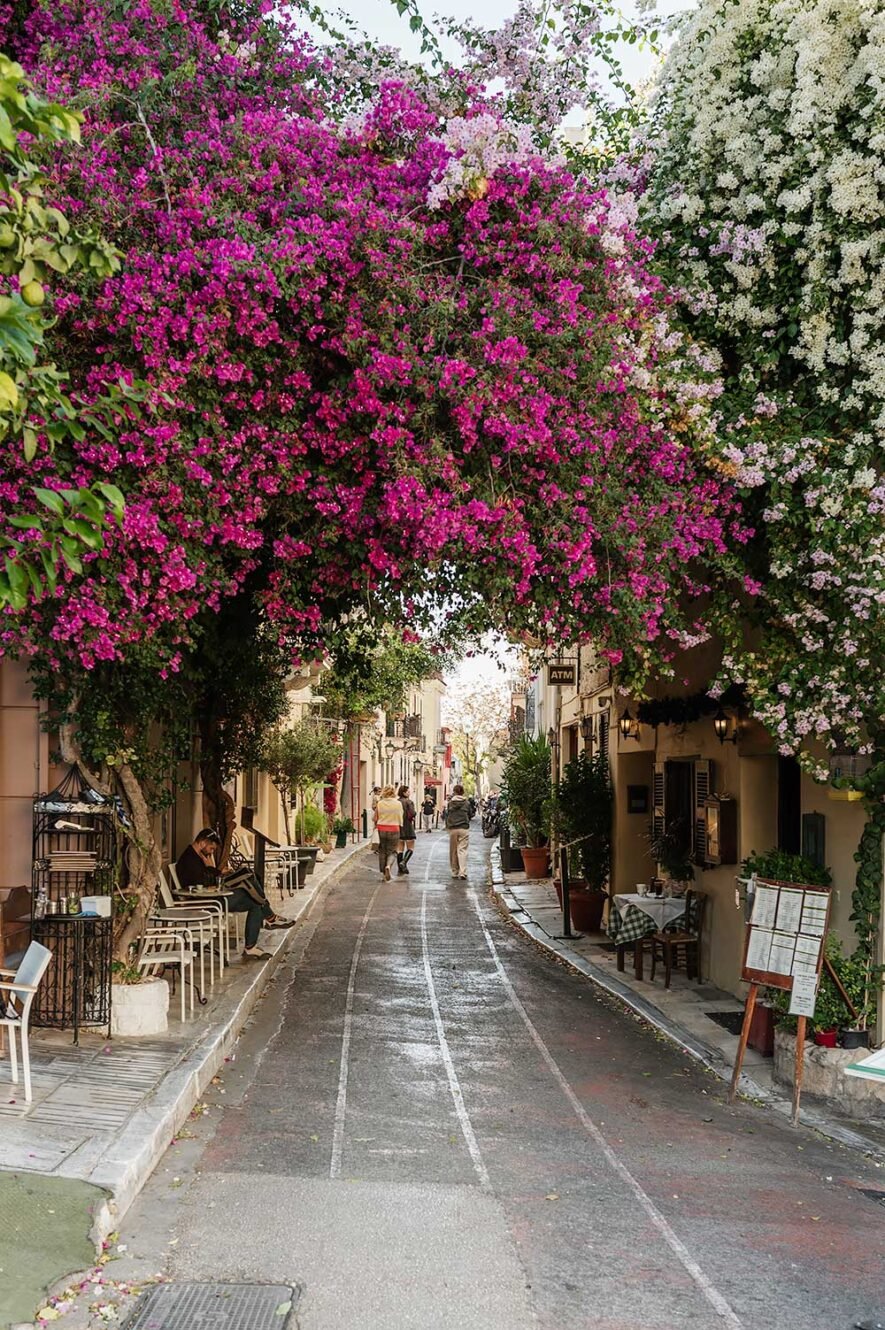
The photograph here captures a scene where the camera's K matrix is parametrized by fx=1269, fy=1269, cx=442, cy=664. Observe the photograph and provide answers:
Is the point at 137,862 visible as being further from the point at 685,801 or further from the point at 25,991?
the point at 685,801

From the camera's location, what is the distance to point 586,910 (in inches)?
723

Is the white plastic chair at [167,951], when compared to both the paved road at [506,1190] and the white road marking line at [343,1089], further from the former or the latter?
the white road marking line at [343,1089]

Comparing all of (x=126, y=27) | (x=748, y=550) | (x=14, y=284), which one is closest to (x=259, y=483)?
(x=14, y=284)

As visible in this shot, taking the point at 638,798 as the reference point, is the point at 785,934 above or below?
below

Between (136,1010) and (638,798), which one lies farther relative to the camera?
(638,798)

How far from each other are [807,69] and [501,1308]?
8592 mm

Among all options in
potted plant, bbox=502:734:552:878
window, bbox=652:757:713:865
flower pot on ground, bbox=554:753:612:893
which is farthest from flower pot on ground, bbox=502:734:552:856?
window, bbox=652:757:713:865

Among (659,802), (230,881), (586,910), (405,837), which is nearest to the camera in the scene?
(230,881)

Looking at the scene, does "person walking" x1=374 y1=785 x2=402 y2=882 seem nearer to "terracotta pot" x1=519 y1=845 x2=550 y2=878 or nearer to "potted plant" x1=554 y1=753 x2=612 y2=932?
"terracotta pot" x1=519 y1=845 x2=550 y2=878

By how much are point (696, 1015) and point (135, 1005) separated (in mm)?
5300

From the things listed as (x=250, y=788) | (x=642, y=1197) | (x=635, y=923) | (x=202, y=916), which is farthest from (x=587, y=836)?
(x=642, y=1197)

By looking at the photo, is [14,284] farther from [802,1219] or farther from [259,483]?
[802,1219]

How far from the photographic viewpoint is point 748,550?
10188mm

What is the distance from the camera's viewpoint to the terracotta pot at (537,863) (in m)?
26.8
